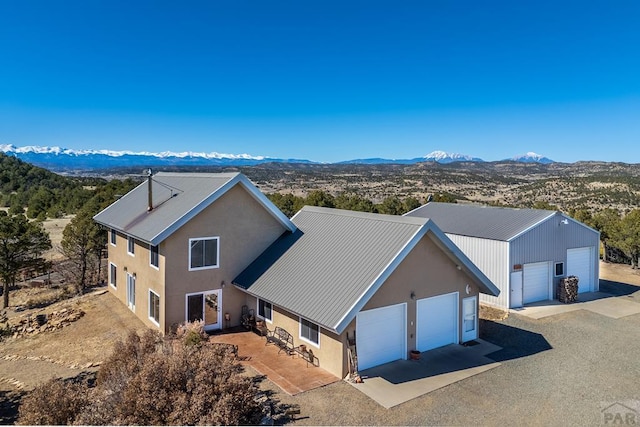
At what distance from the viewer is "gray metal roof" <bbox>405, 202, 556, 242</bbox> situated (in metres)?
21.5

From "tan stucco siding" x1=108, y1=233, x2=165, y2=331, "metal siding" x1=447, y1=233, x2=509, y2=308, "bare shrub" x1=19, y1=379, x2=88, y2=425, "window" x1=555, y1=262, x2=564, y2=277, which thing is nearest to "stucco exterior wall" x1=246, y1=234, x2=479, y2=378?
"tan stucco siding" x1=108, y1=233, x2=165, y2=331

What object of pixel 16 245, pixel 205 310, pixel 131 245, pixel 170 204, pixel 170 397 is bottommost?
pixel 205 310

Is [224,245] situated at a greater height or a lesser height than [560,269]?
greater

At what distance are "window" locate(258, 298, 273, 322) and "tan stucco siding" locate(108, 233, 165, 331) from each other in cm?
355

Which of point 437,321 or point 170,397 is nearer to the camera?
point 170,397

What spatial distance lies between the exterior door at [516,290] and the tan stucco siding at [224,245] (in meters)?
11.5

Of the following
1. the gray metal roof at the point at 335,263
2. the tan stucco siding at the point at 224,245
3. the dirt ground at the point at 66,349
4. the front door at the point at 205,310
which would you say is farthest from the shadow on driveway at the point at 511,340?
the front door at the point at 205,310

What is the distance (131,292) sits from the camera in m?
19.7

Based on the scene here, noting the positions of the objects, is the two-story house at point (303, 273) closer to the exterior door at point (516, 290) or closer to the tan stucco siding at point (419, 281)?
the tan stucco siding at point (419, 281)

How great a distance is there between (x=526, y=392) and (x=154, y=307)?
43.3ft

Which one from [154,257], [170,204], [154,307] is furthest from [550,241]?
[154,307]

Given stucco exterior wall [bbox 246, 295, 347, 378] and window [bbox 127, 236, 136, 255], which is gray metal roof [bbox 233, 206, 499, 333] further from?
window [bbox 127, 236, 136, 255]

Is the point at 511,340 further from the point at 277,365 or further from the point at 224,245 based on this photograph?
the point at 224,245

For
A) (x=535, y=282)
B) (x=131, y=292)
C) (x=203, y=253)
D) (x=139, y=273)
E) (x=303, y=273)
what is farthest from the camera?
(x=535, y=282)
